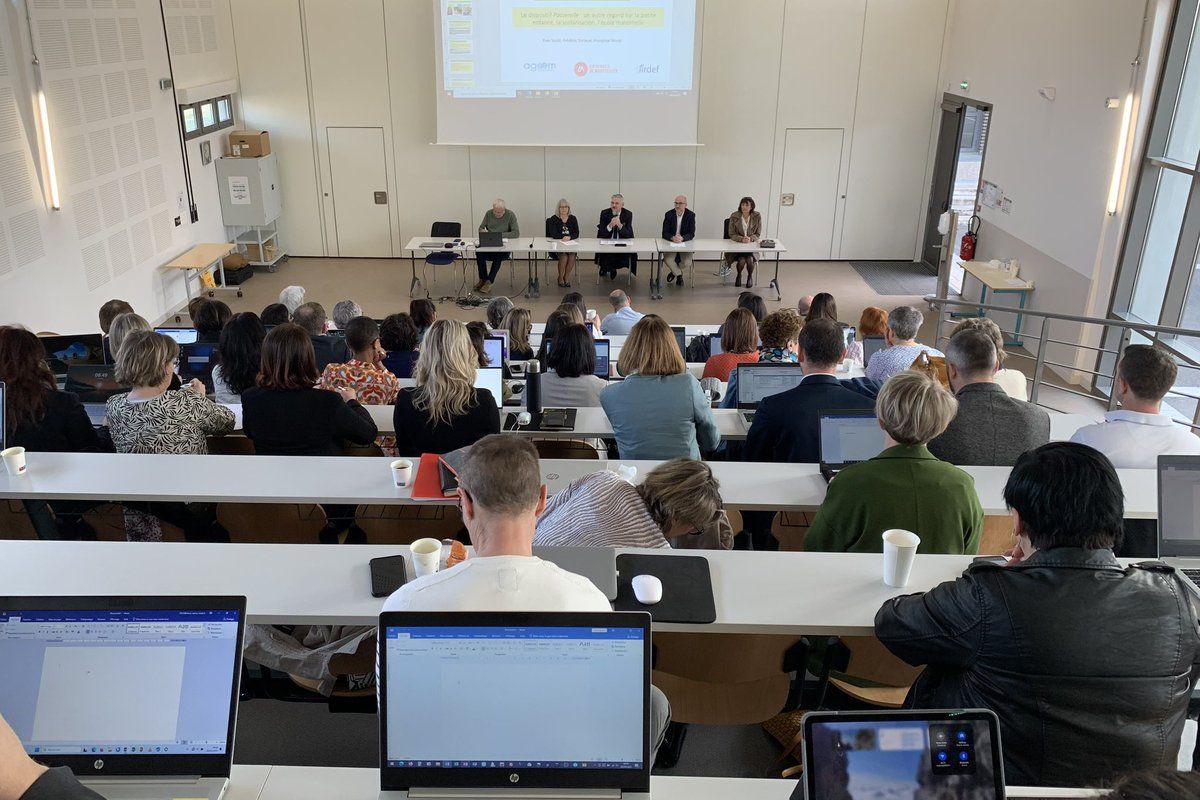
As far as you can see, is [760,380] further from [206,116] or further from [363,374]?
[206,116]

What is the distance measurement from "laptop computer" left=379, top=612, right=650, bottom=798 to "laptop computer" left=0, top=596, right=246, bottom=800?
34 centimetres

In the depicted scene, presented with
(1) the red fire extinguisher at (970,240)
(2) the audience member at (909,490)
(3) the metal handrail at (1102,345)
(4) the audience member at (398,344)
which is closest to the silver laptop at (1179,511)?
(2) the audience member at (909,490)

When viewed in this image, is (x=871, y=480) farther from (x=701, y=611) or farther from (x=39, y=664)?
(x=39, y=664)

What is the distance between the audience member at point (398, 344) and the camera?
5227 mm

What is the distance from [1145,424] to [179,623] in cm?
345

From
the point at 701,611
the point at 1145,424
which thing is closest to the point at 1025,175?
the point at 1145,424

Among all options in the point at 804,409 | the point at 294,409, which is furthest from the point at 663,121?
the point at 294,409

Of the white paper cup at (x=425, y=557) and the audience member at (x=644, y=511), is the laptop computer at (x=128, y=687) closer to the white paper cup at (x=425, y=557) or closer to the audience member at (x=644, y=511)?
the white paper cup at (x=425, y=557)

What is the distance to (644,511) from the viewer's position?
2588 millimetres

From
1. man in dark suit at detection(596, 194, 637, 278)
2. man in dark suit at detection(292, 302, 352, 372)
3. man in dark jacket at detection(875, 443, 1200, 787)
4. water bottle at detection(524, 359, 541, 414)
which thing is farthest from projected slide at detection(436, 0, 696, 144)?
man in dark jacket at detection(875, 443, 1200, 787)

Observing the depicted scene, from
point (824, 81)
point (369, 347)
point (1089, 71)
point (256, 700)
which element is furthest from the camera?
point (824, 81)

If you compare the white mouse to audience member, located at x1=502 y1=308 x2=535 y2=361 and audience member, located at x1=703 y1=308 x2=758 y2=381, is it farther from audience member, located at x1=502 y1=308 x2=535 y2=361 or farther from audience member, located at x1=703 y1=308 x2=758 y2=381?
audience member, located at x1=502 y1=308 x2=535 y2=361

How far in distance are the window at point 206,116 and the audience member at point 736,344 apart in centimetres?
738

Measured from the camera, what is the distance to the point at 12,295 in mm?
6758
